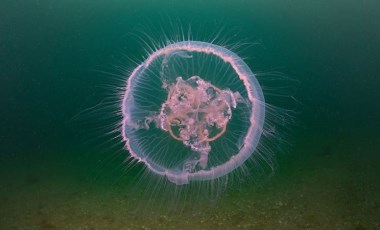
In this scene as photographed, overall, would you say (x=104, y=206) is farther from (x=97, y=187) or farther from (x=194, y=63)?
(x=194, y=63)

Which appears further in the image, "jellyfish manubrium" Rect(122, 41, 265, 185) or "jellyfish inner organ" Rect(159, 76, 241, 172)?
"jellyfish inner organ" Rect(159, 76, 241, 172)

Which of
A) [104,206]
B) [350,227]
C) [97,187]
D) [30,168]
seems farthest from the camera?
[30,168]

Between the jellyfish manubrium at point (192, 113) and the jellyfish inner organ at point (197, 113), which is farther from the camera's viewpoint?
the jellyfish inner organ at point (197, 113)

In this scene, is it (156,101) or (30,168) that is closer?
(156,101)

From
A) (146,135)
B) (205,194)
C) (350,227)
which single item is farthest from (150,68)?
(350,227)
